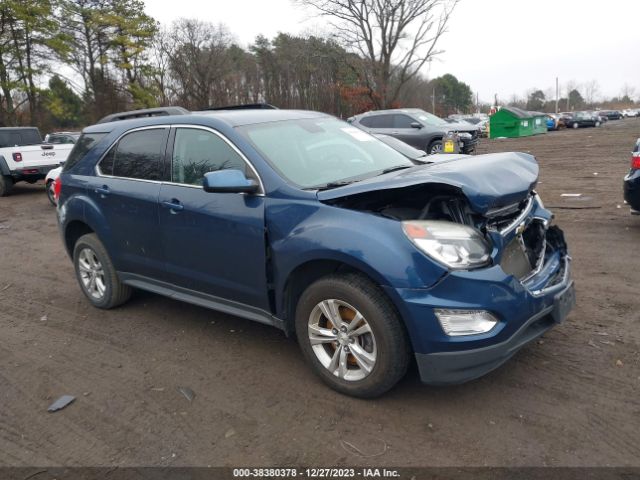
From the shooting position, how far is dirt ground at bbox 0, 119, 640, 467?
9.47ft

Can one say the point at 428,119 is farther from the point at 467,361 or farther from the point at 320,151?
the point at 467,361

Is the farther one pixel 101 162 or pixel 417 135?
pixel 417 135

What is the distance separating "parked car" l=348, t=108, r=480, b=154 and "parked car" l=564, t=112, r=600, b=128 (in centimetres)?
3138

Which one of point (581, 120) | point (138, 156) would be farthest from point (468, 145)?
point (581, 120)

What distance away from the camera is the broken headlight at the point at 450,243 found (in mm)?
2996

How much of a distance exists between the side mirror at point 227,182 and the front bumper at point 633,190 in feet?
16.6

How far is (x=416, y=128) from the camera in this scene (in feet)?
55.2

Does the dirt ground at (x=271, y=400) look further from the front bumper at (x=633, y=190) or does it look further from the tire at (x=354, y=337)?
the front bumper at (x=633, y=190)

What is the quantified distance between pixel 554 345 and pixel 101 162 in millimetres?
4190

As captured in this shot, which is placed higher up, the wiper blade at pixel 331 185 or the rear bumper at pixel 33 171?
the rear bumper at pixel 33 171

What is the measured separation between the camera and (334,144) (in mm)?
4285

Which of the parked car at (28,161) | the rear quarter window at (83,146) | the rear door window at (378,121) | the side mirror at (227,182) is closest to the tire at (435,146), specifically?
the rear door window at (378,121)

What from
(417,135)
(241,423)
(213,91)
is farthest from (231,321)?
(213,91)

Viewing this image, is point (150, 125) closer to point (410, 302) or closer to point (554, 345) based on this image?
point (410, 302)
